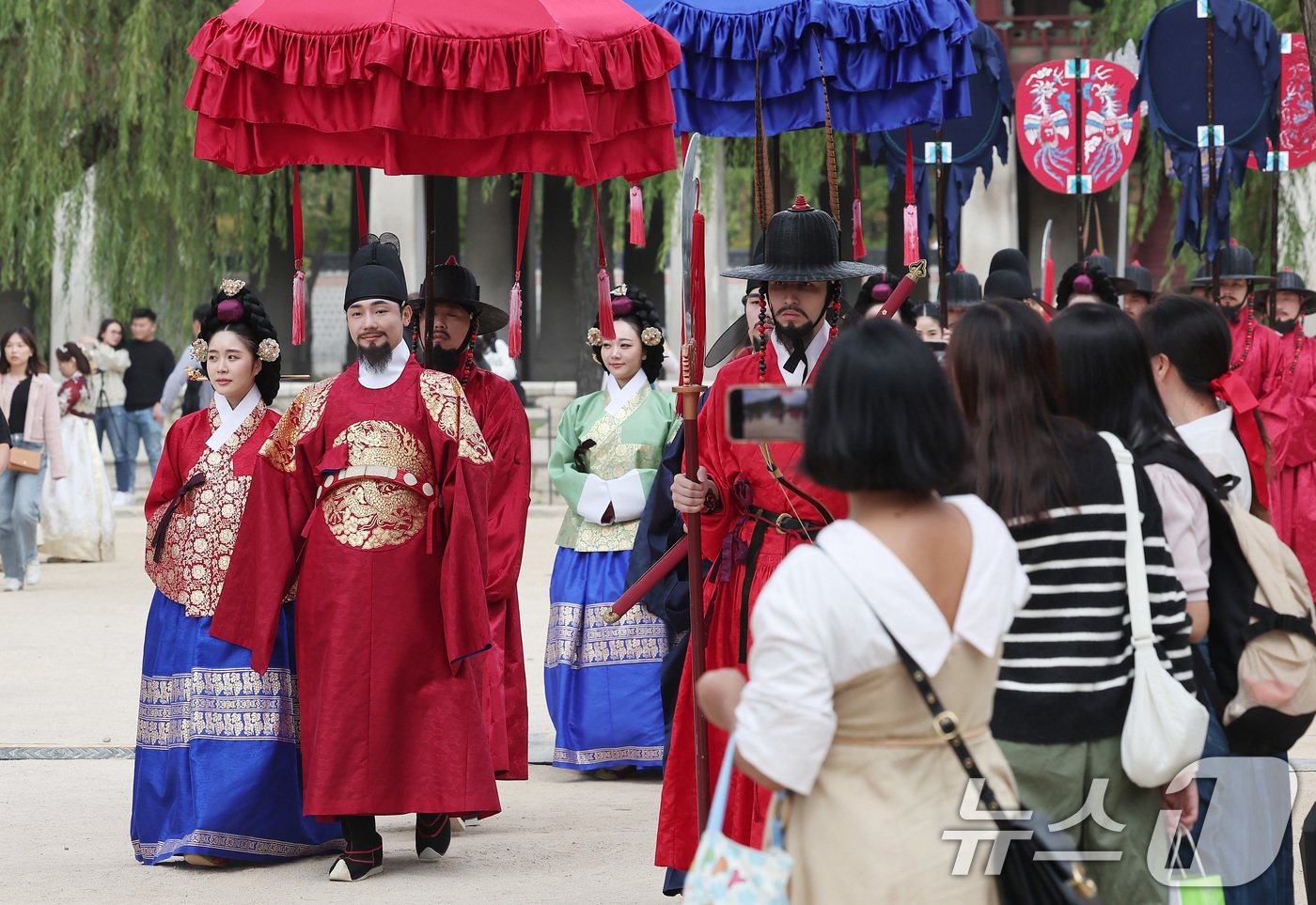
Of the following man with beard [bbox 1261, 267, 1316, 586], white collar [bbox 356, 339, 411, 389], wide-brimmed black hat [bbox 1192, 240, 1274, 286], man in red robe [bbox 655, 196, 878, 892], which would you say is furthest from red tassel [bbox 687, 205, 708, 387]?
wide-brimmed black hat [bbox 1192, 240, 1274, 286]

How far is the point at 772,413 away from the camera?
269cm

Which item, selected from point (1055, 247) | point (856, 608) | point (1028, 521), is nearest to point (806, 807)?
point (856, 608)

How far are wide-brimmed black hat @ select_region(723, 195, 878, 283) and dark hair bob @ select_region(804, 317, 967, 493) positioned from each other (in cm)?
188

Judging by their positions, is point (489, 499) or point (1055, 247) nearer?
point (489, 499)

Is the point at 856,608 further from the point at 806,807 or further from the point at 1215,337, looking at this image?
the point at 1215,337

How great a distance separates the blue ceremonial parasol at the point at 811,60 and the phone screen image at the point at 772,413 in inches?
104

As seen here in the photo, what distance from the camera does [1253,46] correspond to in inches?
336

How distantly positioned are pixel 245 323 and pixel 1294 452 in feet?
17.2

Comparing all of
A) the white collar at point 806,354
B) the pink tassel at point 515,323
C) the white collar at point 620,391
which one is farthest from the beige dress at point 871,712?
the white collar at point 620,391

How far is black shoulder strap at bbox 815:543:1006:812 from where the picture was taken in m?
2.41

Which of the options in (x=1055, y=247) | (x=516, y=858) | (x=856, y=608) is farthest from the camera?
(x=1055, y=247)

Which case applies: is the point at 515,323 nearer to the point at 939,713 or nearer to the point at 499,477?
the point at 499,477

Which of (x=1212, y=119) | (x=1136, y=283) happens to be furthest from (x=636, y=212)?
(x=1136, y=283)

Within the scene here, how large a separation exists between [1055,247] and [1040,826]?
59.3ft
